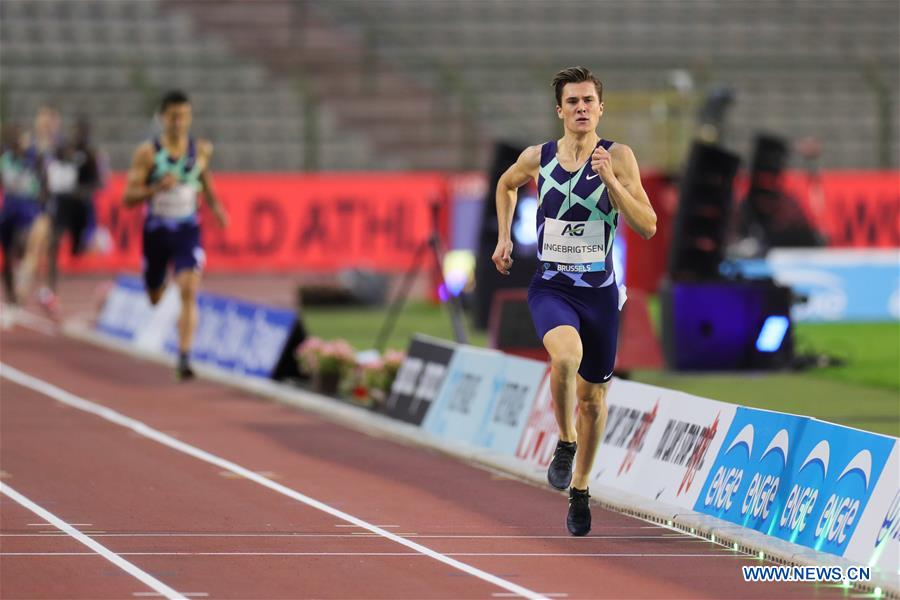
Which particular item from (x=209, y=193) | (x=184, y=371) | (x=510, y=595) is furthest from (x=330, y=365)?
(x=510, y=595)

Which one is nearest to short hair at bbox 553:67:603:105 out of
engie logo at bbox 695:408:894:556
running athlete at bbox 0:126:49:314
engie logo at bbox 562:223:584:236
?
engie logo at bbox 562:223:584:236

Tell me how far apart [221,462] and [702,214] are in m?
7.51

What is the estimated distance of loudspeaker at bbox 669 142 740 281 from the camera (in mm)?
18875

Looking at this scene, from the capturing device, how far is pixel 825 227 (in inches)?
1339

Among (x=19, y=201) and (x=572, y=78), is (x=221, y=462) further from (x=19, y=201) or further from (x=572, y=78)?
(x=19, y=201)

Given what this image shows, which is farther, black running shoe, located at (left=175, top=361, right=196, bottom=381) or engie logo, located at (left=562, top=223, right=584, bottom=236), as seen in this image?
black running shoe, located at (left=175, top=361, right=196, bottom=381)

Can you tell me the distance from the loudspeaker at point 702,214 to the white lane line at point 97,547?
8.80 m

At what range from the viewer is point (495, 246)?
75.6ft

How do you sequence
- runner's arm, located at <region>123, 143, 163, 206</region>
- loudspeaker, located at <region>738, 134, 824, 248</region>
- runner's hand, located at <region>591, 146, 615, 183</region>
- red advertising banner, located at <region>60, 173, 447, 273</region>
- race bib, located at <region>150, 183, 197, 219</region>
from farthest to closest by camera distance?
red advertising banner, located at <region>60, 173, 447, 273</region>, loudspeaker, located at <region>738, 134, 824, 248</region>, race bib, located at <region>150, 183, 197, 219</region>, runner's arm, located at <region>123, 143, 163, 206</region>, runner's hand, located at <region>591, 146, 615, 183</region>

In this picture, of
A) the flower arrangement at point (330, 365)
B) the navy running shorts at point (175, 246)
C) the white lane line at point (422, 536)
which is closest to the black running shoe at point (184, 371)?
the navy running shorts at point (175, 246)

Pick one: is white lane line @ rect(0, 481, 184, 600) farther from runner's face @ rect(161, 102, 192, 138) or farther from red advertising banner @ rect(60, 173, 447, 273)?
red advertising banner @ rect(60, 173, 447, 273)

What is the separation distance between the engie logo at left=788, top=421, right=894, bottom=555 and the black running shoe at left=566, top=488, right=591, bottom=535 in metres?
0.98

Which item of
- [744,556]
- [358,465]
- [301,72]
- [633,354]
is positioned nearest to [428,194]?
[301,72]

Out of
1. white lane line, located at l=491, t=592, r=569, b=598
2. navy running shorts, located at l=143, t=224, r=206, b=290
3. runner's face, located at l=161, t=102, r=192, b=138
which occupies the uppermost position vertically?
runner's face, located at l=161, t=102, r=192, b=138
